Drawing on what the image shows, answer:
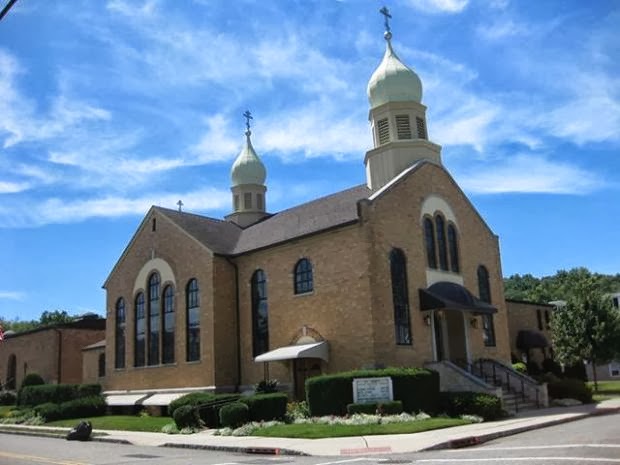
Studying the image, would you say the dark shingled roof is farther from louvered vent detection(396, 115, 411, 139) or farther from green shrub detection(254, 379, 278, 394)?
green shrub detection(254, 379, 278, 394)

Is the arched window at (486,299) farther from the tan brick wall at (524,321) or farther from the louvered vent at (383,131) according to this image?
the tan brick wall at (524,321)

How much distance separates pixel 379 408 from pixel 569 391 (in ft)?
36.5

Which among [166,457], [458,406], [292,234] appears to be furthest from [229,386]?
[166,457]

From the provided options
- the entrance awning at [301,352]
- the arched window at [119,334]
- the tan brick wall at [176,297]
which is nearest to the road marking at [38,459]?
the entrance awning at [301,352]

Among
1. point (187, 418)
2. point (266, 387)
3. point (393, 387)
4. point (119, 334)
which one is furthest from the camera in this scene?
point (119, 334)

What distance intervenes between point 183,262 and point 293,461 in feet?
66.8

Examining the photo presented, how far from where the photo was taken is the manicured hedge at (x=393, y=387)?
23.2 m

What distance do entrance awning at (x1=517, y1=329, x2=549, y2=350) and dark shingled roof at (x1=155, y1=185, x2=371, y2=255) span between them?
61.7ft

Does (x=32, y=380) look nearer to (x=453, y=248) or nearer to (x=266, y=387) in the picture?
(x=266, y=387)

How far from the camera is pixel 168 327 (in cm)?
3488

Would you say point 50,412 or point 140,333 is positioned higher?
point 140,333

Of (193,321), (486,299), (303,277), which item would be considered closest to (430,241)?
(486,299)

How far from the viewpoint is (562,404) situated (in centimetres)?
2745

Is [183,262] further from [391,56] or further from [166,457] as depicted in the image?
[166,457]
